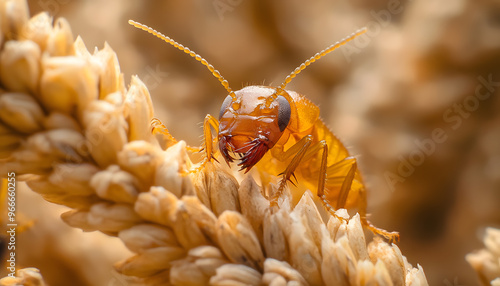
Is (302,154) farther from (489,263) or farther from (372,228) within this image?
(489,263)

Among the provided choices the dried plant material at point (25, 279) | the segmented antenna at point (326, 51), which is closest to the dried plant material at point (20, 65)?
the dried plant material at point (25, 279)

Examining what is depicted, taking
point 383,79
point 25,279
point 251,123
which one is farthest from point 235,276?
point 383,79

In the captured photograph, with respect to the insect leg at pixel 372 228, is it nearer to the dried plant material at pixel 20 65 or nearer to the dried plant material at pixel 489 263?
the dried plant material at pixel 489 263

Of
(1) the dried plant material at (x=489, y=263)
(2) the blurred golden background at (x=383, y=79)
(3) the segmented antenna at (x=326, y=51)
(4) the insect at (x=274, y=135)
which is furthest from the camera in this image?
(2) the blurred golden background at (x=383, y=79)

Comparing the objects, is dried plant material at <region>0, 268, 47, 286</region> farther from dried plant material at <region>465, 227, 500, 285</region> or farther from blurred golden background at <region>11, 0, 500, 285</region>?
blurred golden background at <region>11, 0, 500, 285</region>

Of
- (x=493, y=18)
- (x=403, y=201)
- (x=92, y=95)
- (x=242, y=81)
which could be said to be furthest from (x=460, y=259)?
(x=92, y=95)

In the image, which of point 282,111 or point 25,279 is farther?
point 282,111
